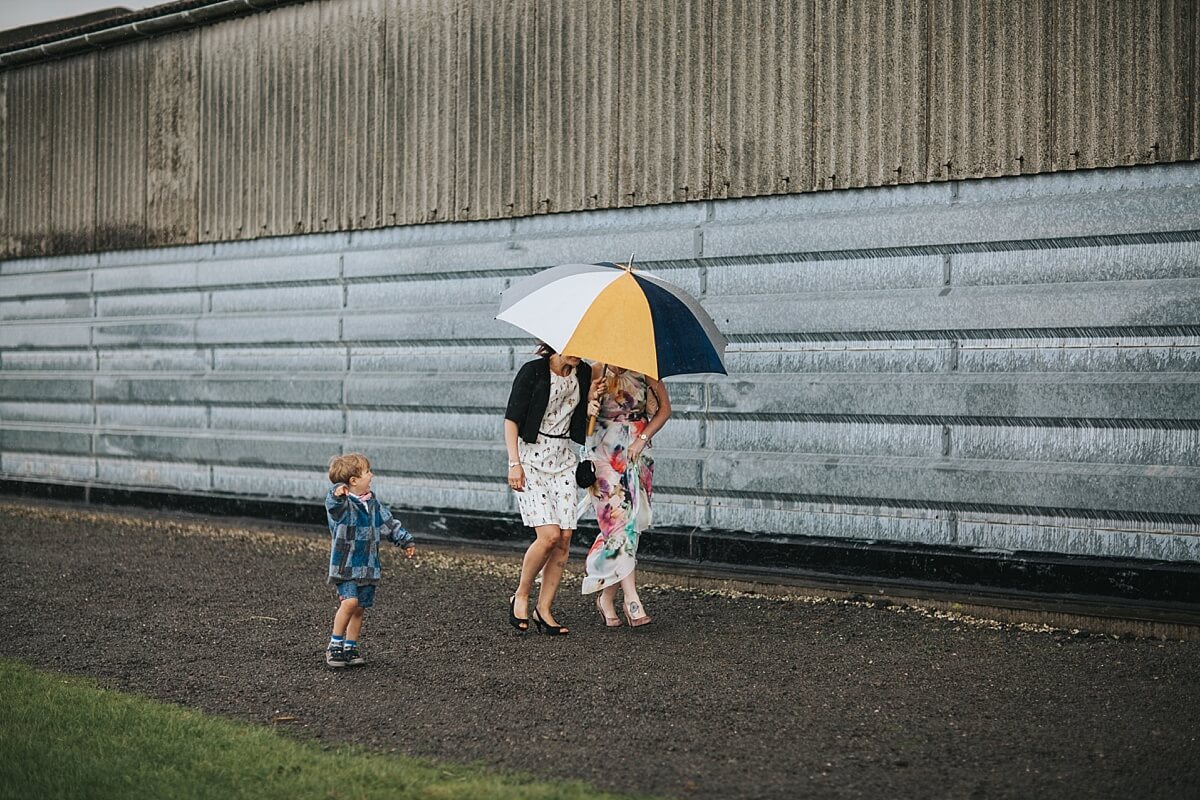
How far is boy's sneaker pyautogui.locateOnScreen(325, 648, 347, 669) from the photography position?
7.06 metres

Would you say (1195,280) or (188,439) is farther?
(188,439)

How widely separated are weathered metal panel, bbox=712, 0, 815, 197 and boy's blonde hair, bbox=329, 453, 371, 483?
4.18m

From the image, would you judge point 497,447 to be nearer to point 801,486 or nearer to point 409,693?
point 801,486

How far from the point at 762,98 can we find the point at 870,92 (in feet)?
2.89

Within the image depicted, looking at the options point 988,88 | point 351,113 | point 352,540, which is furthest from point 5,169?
point 988,88

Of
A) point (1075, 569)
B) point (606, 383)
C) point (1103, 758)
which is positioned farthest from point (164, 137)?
point (1103, 758)

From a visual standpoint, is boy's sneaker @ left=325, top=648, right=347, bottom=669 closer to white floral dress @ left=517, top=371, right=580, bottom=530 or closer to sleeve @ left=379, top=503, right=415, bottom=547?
sleeve @ left=379, top=503, right=415, bottom=547

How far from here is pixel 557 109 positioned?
10.9 m

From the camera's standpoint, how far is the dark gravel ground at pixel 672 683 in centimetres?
536

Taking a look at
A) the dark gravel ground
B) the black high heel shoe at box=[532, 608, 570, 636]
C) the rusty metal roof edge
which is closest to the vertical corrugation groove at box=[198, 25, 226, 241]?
the rusty metal roof edge

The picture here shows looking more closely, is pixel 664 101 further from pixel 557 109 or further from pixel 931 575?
pixel 931 575

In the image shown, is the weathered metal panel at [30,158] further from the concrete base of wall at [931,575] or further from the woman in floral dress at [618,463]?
the woman in floral dress at [618,463]

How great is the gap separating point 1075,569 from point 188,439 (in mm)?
9331

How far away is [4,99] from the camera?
51.1ft
